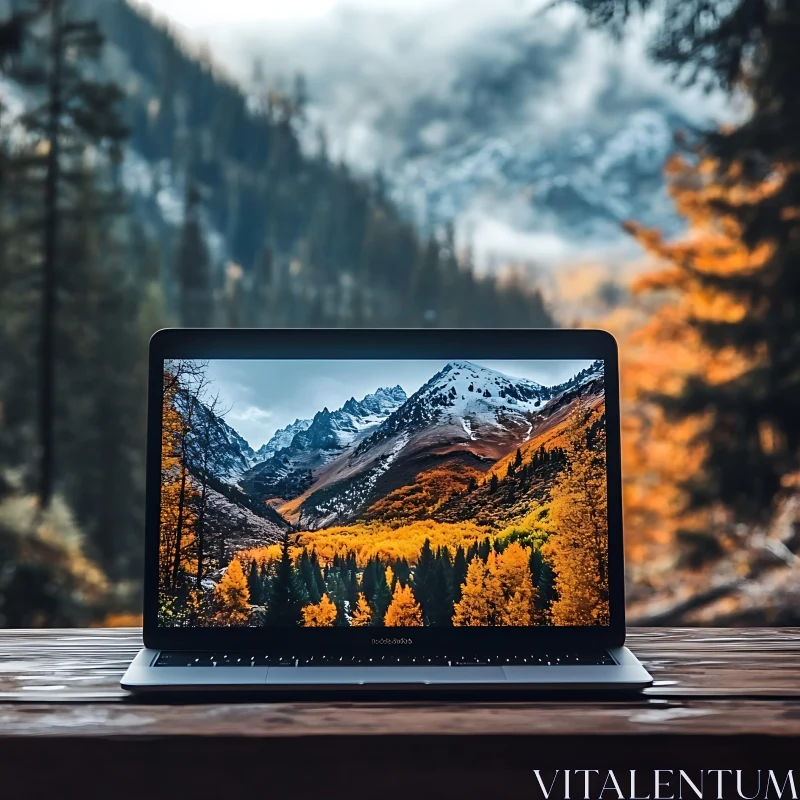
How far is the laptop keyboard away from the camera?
87 cm

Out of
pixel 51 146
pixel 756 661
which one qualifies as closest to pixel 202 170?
pixel 51 146

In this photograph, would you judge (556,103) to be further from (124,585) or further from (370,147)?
(124,585)

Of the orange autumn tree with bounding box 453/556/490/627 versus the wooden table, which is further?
the orange autumn tree with bounding box 453/556/490/627

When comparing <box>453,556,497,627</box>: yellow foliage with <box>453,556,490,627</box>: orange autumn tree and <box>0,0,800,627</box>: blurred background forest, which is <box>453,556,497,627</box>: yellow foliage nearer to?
<box>453,556,490,627</box>: orange autumn tree

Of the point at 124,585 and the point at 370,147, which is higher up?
the point at 370,147

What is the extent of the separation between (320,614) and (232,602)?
0.10 metres

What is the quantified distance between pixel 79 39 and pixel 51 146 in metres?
0.44

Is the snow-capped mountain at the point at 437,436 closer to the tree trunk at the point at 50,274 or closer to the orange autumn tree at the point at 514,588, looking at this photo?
the orange autumn tree at the point at 514,588

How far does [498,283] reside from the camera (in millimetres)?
3391

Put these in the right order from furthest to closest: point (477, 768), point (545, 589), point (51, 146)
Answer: point (51, 146), point (545, 589), point (477, 768)

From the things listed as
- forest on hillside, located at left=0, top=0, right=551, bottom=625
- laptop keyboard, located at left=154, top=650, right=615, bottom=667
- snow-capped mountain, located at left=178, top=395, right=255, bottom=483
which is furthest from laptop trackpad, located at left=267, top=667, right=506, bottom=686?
forest on hillside, located at left=0, top=0, right=551, bottom=625

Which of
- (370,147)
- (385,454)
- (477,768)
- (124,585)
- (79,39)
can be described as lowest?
(124,585)

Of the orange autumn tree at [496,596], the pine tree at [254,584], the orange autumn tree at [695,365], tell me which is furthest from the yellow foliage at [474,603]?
the orange autumn tree at [695,365]

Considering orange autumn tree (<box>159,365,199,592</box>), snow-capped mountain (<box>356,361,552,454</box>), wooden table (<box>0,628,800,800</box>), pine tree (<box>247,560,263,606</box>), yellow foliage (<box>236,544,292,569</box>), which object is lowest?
wooden table (<box>0,628,800,800</box>)
